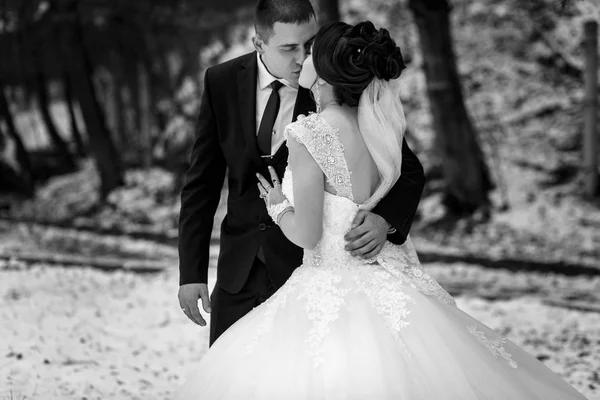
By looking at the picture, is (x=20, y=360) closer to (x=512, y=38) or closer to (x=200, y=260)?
(x=200, y=260)

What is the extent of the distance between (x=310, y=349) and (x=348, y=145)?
915 millimetres

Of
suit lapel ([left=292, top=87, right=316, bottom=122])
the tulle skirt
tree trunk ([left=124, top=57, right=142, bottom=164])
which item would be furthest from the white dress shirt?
tree trunk ([left=124, top=57, right=142, bottom=164])

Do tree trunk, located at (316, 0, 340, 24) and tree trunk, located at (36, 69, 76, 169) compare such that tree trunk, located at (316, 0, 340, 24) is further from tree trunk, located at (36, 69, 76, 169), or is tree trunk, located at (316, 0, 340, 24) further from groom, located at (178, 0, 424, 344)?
tree trunk, located at (36, 69, 76, 169)

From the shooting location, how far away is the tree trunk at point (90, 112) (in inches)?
904

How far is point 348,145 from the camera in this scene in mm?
3494

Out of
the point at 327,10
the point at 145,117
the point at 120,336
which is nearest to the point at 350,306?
the point at 120,336

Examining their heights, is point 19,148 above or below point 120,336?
above

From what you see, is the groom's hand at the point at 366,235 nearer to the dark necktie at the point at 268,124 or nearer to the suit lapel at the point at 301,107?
the suit lapel at the point at 301,107

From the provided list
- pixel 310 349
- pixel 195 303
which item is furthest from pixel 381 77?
pixel 195 303

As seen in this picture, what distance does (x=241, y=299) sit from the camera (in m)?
4.18

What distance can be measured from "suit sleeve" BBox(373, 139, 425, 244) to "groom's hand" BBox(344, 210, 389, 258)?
0.07 metres

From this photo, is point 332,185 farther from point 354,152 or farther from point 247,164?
point 247,164

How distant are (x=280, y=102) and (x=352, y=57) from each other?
807 mm

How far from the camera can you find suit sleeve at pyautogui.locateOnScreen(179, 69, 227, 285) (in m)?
4.21
